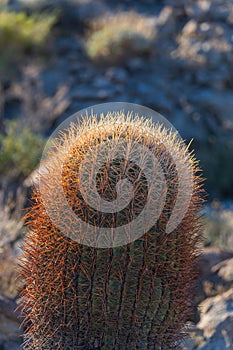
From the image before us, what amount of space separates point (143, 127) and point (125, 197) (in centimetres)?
47

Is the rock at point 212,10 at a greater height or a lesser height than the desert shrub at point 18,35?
greater

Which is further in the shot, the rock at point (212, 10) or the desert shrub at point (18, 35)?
the desert shrub at point (18, 35)

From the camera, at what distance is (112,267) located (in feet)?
10.3

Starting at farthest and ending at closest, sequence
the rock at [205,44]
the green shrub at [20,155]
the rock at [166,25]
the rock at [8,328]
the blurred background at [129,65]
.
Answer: the rock at [166,25] < the rock at [205,44] < the blurred background at [129,65] < the green shrub at [20,155] < the rock at [8,328]

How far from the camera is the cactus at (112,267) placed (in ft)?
10.3

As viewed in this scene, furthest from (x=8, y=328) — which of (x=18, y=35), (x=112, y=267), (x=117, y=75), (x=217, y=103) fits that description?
(x=18, y=35)

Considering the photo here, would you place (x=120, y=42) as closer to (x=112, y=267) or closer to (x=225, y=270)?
(x=225, y=270)

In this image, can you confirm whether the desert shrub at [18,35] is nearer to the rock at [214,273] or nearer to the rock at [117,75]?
the rock at [117,75]

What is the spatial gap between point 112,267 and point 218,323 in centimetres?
161

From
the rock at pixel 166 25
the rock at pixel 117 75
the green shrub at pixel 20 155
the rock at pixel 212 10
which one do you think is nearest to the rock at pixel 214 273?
the green shrub at pixel 20 155

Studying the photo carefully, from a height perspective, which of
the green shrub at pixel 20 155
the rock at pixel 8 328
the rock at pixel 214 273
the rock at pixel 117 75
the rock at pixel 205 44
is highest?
the rock at pixel 205 44

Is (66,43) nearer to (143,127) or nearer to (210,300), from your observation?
(210,300)

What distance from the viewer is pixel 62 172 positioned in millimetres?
3273

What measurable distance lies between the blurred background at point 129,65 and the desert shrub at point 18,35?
0.9 inches
